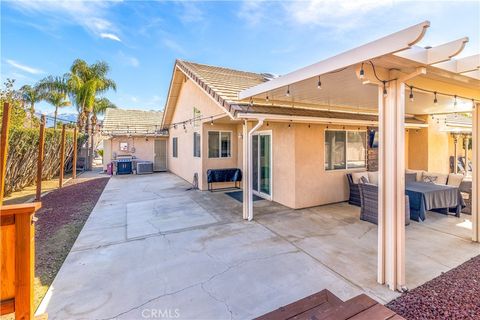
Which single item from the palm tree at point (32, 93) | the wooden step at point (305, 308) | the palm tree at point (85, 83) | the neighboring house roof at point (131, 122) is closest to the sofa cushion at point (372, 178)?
the wooden step at point (305, 308)

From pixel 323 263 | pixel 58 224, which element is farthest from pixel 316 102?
pixel 58 224

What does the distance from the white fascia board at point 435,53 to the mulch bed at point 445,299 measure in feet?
9.40

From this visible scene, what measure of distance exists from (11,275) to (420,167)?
1178 centimetres

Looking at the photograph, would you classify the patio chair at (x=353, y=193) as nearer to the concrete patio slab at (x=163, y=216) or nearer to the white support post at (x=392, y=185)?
the white support post at (x=392, y=185)

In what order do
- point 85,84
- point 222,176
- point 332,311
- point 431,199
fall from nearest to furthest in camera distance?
point 332,311 < point 431,199 < point 222,176 < point 85,84

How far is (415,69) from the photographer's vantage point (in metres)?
2.99

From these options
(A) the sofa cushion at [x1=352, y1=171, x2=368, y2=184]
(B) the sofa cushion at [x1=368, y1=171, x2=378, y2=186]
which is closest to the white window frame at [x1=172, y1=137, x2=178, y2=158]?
(A) the sofa cushion at [x1=352, y1=171, x2=368, y2=184]

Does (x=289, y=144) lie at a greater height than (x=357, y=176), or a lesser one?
greater

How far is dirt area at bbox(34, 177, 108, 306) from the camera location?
3.56m

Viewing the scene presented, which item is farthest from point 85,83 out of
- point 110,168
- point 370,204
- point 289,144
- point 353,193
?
point 370,204

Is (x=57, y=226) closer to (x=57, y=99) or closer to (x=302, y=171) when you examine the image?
(x=302, y=171)

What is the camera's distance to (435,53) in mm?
2854

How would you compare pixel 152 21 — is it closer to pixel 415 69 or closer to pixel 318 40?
pixel 318 40

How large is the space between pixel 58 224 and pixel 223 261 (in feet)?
14.6
